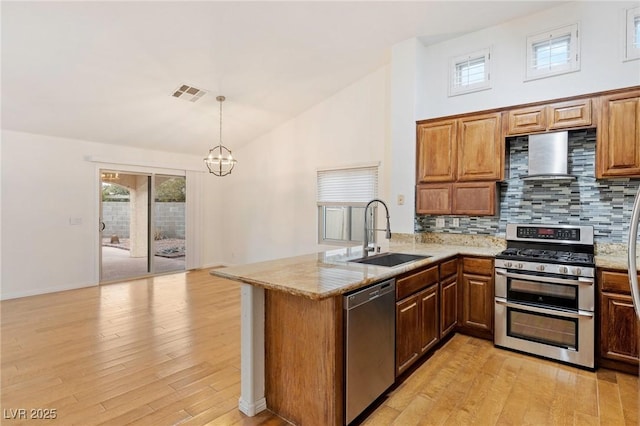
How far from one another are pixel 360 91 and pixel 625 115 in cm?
309

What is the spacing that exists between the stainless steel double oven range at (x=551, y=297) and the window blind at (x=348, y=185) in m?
2.16

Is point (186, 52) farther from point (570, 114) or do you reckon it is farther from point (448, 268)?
point (570, 114)

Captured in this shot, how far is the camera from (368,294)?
2.02 m

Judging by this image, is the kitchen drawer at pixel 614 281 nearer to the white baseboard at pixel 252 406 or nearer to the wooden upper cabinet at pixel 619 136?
the wooden upper cabinet at pixel 619 136

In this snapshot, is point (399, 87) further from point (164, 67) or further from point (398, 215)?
point (164, 67)

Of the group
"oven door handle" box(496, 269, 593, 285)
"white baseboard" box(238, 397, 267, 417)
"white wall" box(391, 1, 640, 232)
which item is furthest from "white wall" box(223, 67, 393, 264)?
"white baseboard" box(238, 397, 267, 417)

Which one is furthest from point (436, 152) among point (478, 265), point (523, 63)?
point (478, 265)

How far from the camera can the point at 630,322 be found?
2.54m

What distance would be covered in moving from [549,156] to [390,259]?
1.83 m

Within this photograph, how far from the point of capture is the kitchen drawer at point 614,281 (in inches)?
100

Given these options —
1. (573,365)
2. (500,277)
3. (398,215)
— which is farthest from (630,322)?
(398,215)

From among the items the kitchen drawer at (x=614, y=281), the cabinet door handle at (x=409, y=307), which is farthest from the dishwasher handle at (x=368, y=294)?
the kitchen drawer at (x=614, y=281)

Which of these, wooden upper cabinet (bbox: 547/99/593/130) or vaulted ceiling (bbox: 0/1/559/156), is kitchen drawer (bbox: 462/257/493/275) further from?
vaulted ceiling (bbox: 0/1/559/156)

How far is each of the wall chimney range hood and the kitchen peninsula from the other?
1900 millimetres
